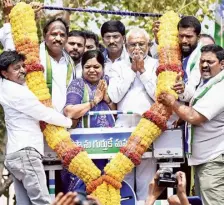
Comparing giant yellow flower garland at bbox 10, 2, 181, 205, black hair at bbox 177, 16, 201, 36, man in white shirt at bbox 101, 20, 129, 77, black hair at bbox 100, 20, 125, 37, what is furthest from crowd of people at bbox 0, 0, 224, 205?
black hair at bbox 100, 20, 125, 37

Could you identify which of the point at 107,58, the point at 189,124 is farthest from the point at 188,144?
the point at 107,58

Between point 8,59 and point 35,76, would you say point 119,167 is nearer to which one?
point 35,76

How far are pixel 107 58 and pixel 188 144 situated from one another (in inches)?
58.4

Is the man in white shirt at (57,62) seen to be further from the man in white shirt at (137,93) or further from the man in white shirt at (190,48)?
the man in white shirt at (190,48)

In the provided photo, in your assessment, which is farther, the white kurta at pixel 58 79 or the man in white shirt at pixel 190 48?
the white kurta at pixel 58 79

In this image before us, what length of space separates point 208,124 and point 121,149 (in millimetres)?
811

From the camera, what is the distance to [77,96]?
8.51 metres

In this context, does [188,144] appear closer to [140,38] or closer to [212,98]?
[212,98]

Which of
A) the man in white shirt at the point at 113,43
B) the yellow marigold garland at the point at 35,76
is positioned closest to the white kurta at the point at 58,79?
the yellow marigold garland at the point at 35,76

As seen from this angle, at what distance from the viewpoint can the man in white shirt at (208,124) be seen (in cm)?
809

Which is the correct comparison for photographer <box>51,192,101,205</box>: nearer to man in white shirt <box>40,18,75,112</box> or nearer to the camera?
the camera

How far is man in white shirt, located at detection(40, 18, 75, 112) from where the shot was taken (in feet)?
28.3

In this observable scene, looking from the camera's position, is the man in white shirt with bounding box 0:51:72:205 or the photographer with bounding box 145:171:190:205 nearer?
the photographer with bounding box 145:171:190:205

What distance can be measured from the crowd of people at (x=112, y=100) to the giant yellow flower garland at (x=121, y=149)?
0.33ft
